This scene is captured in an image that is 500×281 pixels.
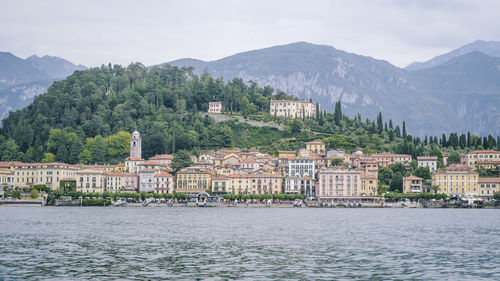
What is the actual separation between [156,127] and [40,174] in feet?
101

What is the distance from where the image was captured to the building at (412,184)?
109625 millimetres

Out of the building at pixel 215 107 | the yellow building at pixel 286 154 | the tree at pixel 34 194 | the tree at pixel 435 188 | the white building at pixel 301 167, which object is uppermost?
the building at pixel 215 107

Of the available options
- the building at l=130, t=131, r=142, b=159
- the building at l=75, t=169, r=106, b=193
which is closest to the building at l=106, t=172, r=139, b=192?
the building at l=75, t=169, r=106, b=193

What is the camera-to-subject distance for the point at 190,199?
111438 millimetres

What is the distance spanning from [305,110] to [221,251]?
126 meters

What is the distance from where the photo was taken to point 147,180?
115938mm

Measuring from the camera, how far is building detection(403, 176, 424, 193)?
4316 inches

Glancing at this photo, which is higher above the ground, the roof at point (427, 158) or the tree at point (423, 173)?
the roof at point (427, 158)

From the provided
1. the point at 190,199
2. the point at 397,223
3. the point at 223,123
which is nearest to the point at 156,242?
the point at 397,223

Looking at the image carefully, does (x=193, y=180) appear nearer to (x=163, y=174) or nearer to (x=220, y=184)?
(x=220, y=184)

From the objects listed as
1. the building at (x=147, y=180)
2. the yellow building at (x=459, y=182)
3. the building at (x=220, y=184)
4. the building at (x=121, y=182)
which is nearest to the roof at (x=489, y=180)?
the yellow building at (x=459, y=182)

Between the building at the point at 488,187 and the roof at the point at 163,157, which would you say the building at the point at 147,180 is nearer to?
the roof at the point at 163,157

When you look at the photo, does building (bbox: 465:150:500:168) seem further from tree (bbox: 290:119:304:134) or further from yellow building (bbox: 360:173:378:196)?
tree (bbox: 290:119:304:134)

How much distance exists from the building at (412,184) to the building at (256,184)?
20.3 m
